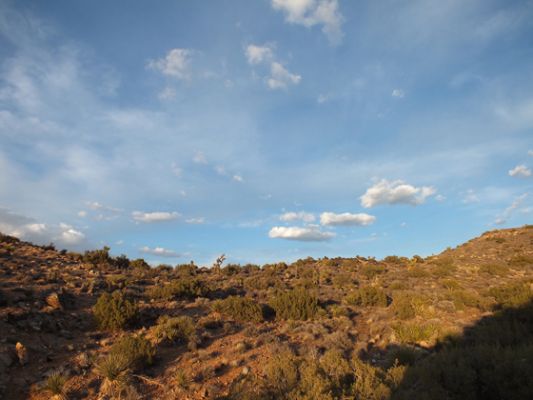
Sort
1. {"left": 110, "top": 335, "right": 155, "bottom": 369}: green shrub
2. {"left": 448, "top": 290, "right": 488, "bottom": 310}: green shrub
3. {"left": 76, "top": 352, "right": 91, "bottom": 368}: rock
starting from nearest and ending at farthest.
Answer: {"left": 110, "top": 335, "right": 155, "bottom": 369}: green shrub
{"left": 76, "top": 352, "right": 91, "bottom": 368}: rock
{"left": 448, "top": 290, "right": 488, "bottom": 310}: green shrub

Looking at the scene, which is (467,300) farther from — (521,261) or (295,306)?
(521,261)

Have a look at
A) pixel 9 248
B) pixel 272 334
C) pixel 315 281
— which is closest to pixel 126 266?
pixel 9 248

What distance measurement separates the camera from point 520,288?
15.2 metres

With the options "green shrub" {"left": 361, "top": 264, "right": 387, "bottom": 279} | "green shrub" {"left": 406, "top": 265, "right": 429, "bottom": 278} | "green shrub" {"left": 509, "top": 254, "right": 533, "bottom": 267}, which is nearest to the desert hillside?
"green shrub" {"left": 406, "top": 265, "right": 429, "bottom": 278}

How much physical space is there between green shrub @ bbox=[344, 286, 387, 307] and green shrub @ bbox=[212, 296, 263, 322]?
5862 millimetres

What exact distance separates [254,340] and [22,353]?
718 centimetres

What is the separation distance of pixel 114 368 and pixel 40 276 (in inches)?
498

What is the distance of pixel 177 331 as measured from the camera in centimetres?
1224

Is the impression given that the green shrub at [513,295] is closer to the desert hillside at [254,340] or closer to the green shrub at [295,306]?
the desert hillside at [254,340]

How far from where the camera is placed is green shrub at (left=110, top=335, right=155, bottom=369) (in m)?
9.48

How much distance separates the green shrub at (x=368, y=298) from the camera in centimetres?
1778

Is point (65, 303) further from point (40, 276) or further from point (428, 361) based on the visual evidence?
point (428, 361)

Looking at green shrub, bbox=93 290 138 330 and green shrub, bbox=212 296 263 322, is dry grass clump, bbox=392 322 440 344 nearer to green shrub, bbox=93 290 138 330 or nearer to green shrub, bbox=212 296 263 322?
green shrub, bbox=212 296 263 322

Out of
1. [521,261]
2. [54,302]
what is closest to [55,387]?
[54,302]
